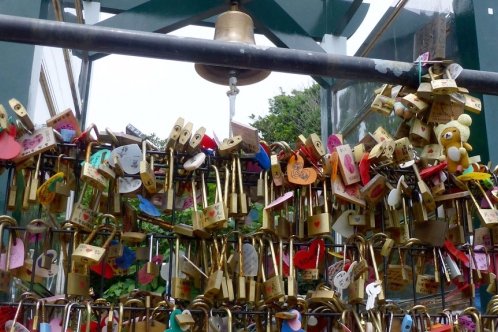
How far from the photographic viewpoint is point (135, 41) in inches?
44.8

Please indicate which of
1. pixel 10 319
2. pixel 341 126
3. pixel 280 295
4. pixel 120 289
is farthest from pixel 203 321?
pixel 120 289

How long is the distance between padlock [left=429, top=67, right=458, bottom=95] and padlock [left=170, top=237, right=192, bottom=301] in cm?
68

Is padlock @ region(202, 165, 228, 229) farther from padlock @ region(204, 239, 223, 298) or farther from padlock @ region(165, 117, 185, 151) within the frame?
padlock @ region(165, 117, 185, 151)

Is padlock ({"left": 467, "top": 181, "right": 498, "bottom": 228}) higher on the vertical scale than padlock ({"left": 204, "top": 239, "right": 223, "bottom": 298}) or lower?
higher

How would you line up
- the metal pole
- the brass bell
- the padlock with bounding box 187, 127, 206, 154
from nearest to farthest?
the metal pole
the padlock with bounding box 187, 127, 206, 154
the brass bell

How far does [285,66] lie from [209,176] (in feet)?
1.72

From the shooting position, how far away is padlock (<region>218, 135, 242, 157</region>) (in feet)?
5.08

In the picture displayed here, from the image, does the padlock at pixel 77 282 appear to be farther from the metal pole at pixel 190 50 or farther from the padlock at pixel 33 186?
the metal pole at pixel 190 50

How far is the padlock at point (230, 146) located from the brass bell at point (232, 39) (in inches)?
29.4

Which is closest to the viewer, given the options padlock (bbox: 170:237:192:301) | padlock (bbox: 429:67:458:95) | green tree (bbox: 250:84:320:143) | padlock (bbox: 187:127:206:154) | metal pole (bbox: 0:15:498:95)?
metal pole (bbox: 0:15:498:95)

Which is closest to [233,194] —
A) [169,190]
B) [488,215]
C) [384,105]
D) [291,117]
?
[169,190]

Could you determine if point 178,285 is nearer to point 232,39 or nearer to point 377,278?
point 377,278

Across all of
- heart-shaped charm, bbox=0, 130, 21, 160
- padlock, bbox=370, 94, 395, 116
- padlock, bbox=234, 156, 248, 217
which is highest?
padlock, bbox=370, 94, 395, 116

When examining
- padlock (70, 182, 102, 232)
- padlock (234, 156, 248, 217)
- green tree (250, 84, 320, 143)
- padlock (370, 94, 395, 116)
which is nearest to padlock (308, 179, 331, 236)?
padlock (234, 156, 248, 217)
